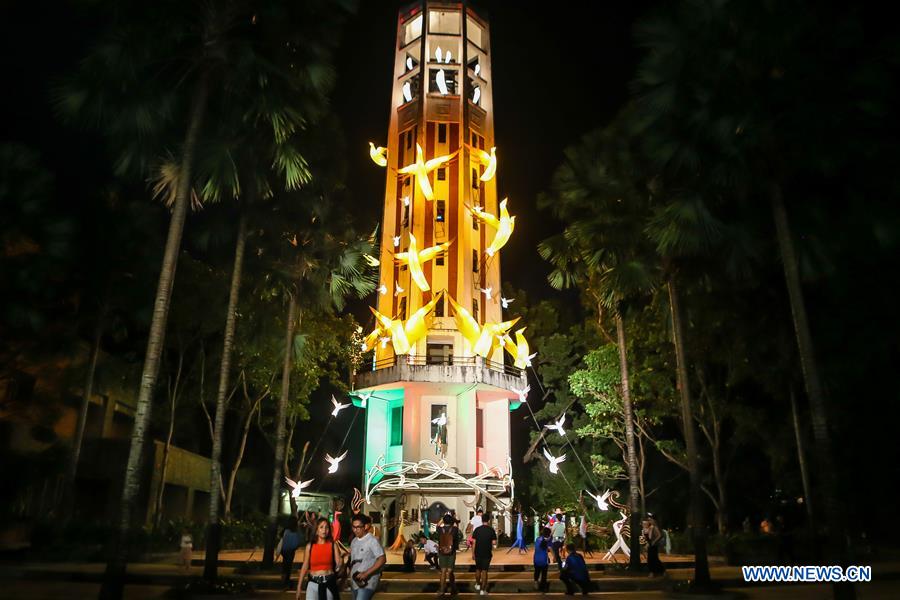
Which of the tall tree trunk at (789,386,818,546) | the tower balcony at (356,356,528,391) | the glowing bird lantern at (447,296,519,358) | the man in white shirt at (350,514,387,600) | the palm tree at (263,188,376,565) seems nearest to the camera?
the man in white shirt at (350,514,387,600)

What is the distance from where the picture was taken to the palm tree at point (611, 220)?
17.4 meters

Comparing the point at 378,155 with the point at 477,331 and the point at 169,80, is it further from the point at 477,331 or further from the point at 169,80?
the point at 169,80

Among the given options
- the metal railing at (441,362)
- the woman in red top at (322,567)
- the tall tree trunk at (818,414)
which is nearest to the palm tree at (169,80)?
the woman in red top at (322,567)

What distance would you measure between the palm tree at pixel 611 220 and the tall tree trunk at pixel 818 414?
16.5 feet

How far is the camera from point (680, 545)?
87.5ft

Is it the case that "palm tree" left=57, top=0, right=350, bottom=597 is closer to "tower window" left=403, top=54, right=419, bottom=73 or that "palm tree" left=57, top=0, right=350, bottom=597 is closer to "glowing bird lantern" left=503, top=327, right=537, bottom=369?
"glowing bird lantern" left=503, top=327, right=537, bottom=369

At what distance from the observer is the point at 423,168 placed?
35.4m

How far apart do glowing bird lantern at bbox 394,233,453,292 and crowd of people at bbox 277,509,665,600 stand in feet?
42.9

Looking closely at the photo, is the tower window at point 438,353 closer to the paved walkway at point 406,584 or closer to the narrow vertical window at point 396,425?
the narrow vertical window at point 396,425

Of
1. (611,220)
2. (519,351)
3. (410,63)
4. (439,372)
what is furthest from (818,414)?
(410,63)

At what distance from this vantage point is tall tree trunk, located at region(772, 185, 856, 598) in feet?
32.4

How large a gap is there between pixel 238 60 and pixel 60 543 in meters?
15.8

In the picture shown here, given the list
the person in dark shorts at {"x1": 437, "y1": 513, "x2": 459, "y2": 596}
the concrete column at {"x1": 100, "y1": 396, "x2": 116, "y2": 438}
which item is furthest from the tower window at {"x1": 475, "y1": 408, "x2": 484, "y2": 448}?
the person in dark shorts at {"x1": 437, "y1": 513, "x2": 459, "y2": 596}

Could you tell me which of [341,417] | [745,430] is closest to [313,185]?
[745,430]
